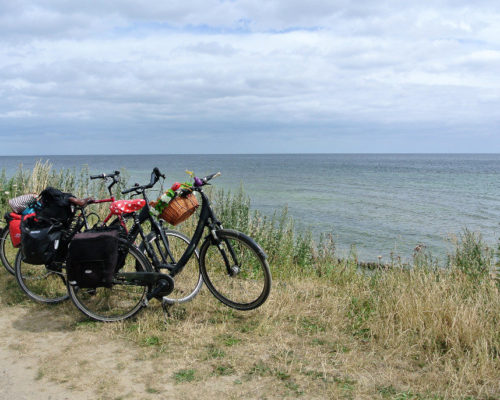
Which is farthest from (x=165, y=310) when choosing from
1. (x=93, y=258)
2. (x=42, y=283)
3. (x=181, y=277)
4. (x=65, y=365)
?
(x=42, y=283)

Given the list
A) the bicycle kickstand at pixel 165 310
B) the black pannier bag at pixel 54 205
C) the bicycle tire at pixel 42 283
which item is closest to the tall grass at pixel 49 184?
the bicycle tire at pixel 42 283

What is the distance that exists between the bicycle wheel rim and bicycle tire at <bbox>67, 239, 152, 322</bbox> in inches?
14.3

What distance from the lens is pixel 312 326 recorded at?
4.61m

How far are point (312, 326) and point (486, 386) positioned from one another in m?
1.72

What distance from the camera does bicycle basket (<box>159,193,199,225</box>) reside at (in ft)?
15.4

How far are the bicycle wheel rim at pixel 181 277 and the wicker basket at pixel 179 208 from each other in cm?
48

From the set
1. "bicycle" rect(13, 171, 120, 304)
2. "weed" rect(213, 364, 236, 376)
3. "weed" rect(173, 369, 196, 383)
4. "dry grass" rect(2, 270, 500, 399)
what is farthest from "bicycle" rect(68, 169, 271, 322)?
"weed" rect(173, 369, 196, 383)

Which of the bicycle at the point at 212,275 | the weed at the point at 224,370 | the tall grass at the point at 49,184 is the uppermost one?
the tall grass at the point at 49,184

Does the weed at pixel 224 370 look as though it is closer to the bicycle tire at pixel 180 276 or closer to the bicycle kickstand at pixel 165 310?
the bicycle kickstand at pixel 165 310

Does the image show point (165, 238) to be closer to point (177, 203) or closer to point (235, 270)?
point (177, 203)

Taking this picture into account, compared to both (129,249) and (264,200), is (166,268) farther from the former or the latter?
(264,200)

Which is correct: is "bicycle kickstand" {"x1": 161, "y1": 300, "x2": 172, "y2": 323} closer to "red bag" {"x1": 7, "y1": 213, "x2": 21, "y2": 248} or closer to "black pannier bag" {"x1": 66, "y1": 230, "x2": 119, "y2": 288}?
"black pannier bag" {"x1": 66, "y1": 230, "x2": 119, "y2": 288}

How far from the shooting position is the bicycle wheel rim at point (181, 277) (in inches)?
203

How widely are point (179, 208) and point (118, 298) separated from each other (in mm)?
1485
